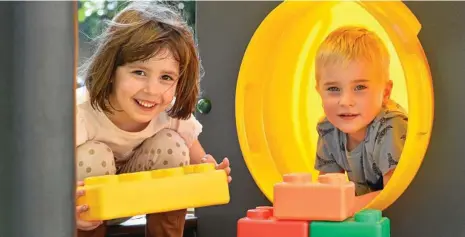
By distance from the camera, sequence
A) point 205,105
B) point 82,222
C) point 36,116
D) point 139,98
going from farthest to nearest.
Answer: point 205,105 → point 139,98 → point 82,222 → point 36,116

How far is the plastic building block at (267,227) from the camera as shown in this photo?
1045 mm

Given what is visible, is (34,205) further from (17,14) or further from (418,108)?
(418,108)

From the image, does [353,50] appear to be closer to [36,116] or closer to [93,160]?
[93,160]

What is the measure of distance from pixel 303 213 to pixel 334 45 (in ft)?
1.36

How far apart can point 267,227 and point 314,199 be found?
0.08 m

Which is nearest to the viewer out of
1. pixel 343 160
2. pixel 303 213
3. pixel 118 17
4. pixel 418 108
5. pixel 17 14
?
pixel 17 14

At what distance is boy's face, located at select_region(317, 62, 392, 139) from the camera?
4.39ft

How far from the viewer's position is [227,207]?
145 cm

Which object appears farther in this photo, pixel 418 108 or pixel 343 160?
pixel 343 160

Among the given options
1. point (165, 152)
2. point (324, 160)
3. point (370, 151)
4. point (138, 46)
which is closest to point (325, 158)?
point (324, 160)

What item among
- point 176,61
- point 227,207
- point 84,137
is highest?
point 176,61

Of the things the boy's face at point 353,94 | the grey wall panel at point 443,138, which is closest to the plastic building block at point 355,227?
the grey wall panel at point 443,138

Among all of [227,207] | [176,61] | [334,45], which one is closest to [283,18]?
[334,45]

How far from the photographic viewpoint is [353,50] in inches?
52.7
